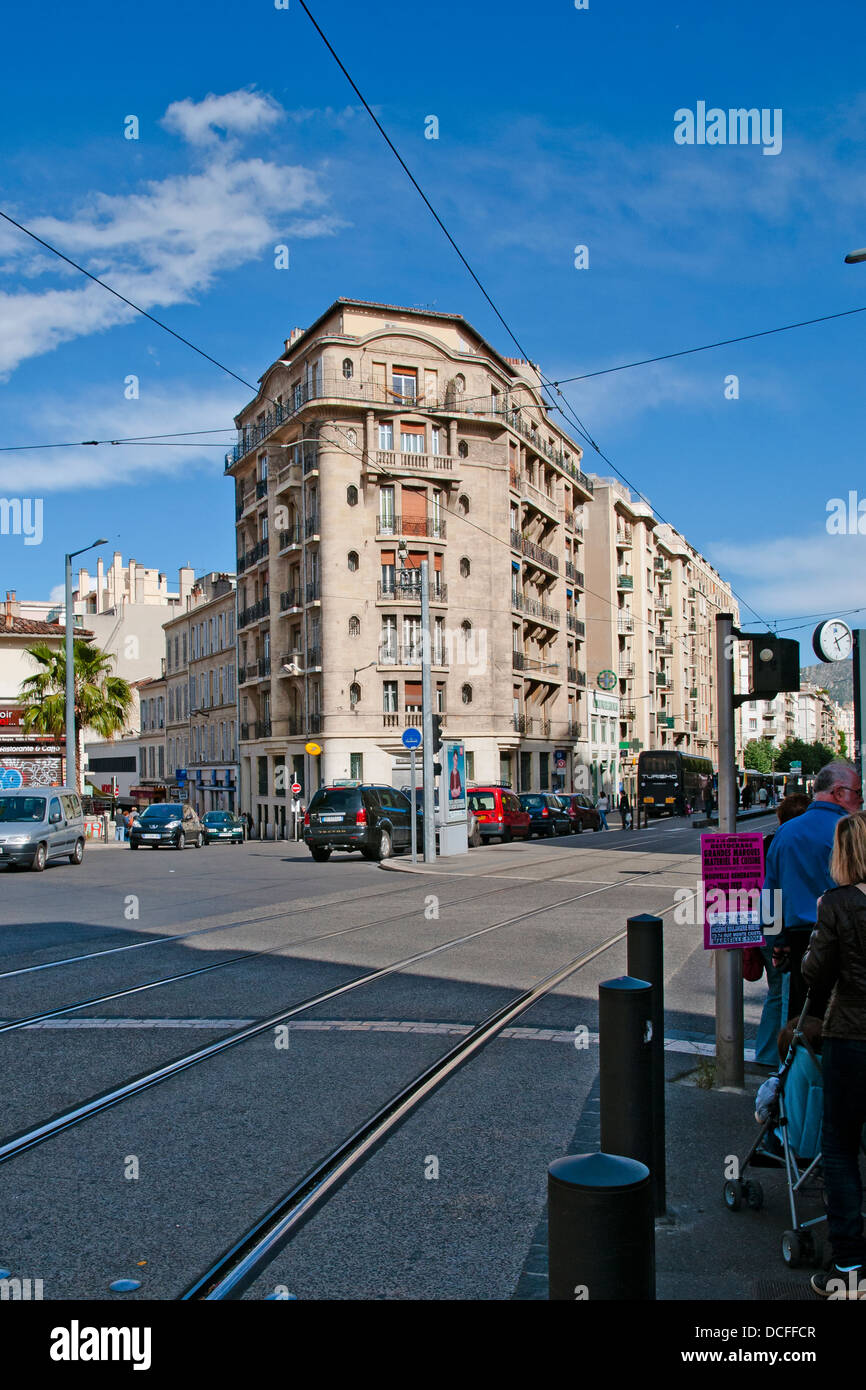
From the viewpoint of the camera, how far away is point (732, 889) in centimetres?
567

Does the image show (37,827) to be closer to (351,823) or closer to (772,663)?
(351,823)

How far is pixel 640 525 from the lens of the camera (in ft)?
274

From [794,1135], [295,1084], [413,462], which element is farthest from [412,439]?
[794,1135]

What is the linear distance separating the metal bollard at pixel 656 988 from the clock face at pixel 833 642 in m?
11.0

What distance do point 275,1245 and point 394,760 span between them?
41.7 meters

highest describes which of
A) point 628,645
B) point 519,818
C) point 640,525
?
point 640,525

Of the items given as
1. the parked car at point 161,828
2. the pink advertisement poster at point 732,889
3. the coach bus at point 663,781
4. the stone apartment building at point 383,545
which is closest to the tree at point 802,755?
the coach bus at point 663,781

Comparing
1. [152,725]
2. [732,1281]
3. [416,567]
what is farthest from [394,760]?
[732,1281]

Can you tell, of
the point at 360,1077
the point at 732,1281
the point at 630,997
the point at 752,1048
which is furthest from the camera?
the point at 752,1048

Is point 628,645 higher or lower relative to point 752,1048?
higher

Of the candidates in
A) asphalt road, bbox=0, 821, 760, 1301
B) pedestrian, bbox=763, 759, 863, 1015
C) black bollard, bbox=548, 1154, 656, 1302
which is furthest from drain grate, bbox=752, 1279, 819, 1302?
pedestrian, bbox=763, 759, 863, 1015

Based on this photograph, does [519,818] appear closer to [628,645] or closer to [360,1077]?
[360,1077]

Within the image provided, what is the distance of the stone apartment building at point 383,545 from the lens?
150 feet

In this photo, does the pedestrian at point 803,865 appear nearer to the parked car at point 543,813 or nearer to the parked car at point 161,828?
the parked car at point 161,828
